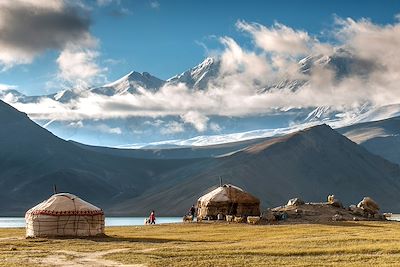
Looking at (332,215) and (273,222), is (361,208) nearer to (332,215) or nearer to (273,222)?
(332,215)

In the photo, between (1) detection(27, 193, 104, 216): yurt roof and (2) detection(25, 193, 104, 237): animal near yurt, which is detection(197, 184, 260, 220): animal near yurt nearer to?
(1) detection(27, 193, 104, 216): yurt roof

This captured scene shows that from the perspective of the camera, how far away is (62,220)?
51.6 meters

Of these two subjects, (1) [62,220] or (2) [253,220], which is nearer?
(1) [62,220]

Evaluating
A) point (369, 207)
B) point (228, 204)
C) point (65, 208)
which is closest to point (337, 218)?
point (228, 204)

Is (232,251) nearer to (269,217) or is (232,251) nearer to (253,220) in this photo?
(253,220)

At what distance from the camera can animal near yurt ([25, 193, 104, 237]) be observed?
169ft

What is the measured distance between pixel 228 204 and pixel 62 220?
31.1 metres

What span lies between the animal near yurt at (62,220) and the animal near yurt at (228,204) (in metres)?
27.4

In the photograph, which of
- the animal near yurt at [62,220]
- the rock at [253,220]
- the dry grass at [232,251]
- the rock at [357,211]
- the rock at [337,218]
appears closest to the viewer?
the dry grass at [232,251]

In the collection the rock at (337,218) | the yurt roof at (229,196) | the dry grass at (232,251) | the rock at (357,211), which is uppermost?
the yurt roof at (229,196)

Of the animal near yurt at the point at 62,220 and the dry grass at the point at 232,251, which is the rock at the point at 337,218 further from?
the animal near yurt at the point at 62,220

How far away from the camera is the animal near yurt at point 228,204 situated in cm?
7912

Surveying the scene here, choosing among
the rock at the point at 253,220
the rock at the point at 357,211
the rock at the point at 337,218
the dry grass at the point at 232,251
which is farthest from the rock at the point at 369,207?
the dry grass at the point at 232,251

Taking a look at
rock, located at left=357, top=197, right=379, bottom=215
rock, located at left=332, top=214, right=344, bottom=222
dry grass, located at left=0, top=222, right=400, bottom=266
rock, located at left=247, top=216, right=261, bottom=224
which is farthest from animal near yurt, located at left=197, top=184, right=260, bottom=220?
dry grass, located at left=0, top=222, right=400, bottom=266
